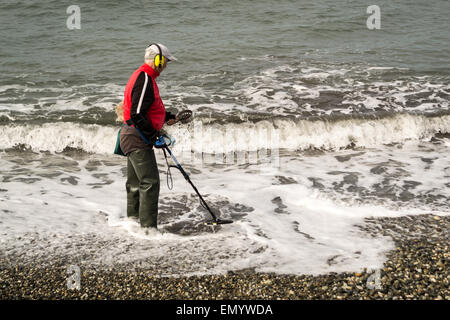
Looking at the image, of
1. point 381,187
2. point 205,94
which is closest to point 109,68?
point 205,94

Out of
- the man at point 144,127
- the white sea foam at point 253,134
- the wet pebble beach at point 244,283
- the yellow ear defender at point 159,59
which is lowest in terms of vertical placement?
the wet pebble beach at point 244,283

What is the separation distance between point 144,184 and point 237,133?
4903mm

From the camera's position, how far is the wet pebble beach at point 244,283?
14.5 ft

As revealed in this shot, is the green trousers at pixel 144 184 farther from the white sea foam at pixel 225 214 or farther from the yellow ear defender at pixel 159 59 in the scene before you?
the yellow ear defender at pixel 159 59

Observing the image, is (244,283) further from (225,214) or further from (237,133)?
(237,133)

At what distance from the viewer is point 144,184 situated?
5.39 m

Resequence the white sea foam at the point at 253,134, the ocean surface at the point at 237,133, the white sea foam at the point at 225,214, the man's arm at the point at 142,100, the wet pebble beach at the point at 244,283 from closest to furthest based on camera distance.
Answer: the wet pebble beach at the point at 244,283 → the man's arm at the point at 142,100 → the white sea foam at the point at 225,214 → the ocean surface at the point at 237,133 → the white sea foam at the point at 253,134

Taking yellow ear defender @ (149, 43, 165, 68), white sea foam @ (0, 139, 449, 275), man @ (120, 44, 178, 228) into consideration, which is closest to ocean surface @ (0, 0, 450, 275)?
white sea foam @ (0, 139, 449, 275)

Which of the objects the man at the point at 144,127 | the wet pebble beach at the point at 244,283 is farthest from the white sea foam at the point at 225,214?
the man at the point at 144,127

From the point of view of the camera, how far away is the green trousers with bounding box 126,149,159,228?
527 cm

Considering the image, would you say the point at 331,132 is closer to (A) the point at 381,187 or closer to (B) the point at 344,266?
(A) the point at 381,187

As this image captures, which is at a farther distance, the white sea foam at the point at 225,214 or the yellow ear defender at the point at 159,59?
the white sea foam at the point at 225,214

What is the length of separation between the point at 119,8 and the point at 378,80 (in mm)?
12968

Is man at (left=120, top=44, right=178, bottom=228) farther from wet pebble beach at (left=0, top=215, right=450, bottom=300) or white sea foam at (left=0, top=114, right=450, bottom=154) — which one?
white sea foam at (left=0, top=114, right=450, bottom=154)
